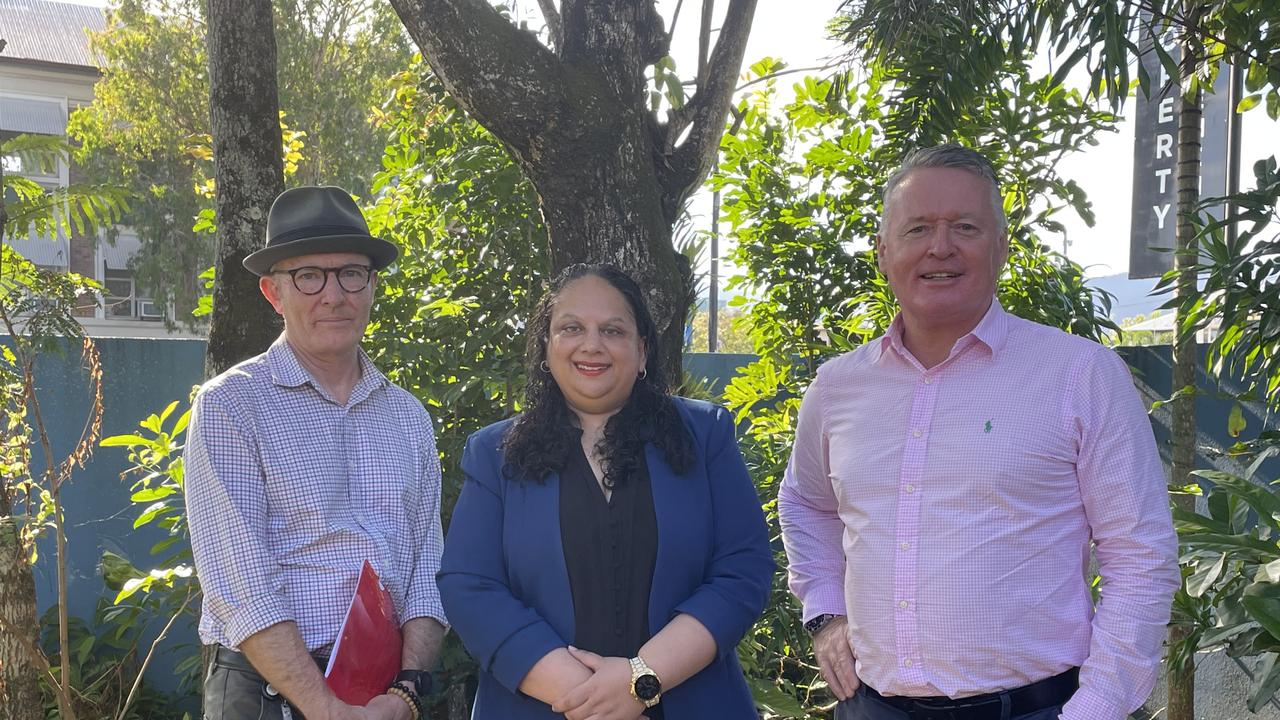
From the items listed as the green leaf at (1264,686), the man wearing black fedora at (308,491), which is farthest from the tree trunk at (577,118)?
the green leaf at (1264,686)

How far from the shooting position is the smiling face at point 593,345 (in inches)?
99.0

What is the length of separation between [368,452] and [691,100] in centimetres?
212

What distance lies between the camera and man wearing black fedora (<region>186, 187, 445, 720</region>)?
97.6 inches

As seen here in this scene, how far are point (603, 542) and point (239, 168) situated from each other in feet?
8.27

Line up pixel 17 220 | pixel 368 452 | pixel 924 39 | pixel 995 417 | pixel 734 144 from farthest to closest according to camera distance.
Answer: pixel 734 144, pixel 17 220, pixel 924 39, pixel 368 452, pixel 995 417

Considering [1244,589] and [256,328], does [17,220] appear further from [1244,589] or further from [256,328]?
[1244,589]

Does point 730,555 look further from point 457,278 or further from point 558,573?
point 457,278

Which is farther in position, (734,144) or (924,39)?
(734,144)

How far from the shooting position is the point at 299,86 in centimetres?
1930

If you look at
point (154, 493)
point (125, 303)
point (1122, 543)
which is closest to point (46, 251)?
point (125, 303)

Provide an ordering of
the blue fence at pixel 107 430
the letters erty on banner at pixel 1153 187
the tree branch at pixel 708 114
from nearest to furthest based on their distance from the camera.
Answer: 1. the tree branch at pixel 708 114
2. the blue fence at pixel 107 430
3. the letters erty on banner at pixel 1153 187

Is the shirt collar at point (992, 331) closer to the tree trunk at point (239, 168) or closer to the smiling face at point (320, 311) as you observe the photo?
the smiling face at point (320, 311)

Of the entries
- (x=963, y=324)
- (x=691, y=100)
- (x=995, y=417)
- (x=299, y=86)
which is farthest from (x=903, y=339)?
(x=299, y=86)

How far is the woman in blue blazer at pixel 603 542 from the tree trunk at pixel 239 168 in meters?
1.85
